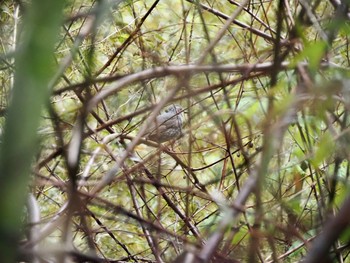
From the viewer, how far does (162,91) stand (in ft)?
4.98

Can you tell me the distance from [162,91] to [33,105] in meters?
1.24

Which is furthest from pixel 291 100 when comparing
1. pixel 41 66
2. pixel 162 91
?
pixel 162 91

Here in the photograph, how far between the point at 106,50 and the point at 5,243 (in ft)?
4.53

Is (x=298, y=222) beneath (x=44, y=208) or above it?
beneath

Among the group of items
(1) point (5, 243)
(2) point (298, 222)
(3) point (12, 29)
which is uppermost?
(3) point (12, 29)

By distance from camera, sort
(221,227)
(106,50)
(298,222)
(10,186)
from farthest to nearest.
→ (106,50), (298,222), (221,227), (10,186)

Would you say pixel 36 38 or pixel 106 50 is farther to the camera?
pixel 106 50

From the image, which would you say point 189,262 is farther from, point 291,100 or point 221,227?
point 291,100

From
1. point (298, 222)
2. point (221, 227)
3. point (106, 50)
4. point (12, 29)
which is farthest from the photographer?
point (106, 50)

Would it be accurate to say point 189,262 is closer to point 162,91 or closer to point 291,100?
point 291,100

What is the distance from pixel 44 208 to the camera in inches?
66.1

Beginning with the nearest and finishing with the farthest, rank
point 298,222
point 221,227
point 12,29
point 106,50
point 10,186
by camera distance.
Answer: point 10,186 < point 221,227 < point 298,222 < point 12,29 < point 106,50

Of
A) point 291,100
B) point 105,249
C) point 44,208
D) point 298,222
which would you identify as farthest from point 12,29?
point 291,100

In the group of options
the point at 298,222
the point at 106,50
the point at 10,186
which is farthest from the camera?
the point at 106,50
